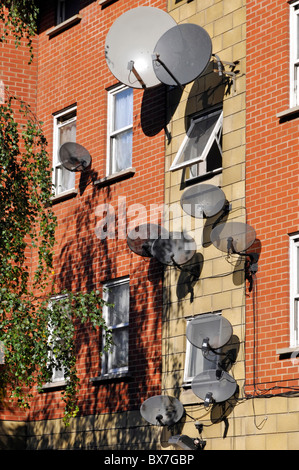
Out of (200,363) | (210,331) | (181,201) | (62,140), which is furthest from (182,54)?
(62,140)

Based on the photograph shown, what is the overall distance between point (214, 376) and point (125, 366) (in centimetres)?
297

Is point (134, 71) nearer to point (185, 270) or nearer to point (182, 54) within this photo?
point (182, 54)

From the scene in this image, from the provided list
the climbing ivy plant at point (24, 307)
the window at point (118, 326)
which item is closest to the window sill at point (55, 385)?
the window at point (118, 326)

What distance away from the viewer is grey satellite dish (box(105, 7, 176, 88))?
59.0 feet

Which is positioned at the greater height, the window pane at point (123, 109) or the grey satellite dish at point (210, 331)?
the window pane at point (123, 109)

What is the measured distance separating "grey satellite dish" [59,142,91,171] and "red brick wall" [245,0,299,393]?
4.54m

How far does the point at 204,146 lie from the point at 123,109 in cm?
345

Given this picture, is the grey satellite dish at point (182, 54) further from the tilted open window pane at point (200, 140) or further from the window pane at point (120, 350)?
the window pane at point (120, 350)

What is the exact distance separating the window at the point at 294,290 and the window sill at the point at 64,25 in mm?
8511

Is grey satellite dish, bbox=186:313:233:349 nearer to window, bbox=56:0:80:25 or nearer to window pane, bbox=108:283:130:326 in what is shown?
window pane, bbox=108:283:130:326

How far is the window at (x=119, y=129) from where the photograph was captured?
19344mm

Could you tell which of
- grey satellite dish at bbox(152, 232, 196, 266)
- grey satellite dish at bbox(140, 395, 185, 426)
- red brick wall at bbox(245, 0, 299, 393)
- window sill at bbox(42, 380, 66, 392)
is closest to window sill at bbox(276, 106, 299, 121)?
red brick wall at bbox(245, 0, 299, 393)

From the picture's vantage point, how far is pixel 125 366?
18125 millimetres

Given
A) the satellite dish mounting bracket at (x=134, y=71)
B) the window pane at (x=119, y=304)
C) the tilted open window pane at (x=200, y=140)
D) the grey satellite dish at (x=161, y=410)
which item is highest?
the satellite dish mounting bracket at (x=134, y=71)
